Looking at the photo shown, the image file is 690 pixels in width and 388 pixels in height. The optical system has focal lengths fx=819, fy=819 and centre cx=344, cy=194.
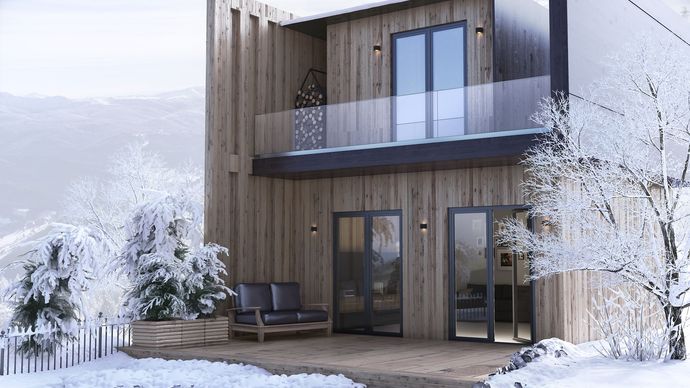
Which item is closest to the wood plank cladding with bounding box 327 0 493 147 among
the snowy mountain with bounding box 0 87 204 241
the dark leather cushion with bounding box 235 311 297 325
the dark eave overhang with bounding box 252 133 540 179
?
the dark eave overhang with bounding box 252 133 540 179

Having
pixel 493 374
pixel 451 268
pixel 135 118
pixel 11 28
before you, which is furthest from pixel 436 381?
pixel 11 28

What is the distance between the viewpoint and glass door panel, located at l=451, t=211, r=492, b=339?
1247cm

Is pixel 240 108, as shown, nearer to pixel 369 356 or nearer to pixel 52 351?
pixel 52 351

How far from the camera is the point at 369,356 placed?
10.7 meters

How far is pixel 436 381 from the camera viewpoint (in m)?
8.68

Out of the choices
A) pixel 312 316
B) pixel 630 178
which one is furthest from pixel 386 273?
pixel 630 178

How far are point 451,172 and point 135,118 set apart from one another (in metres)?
36.8

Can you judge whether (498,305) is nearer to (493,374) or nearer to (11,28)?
(493,374)

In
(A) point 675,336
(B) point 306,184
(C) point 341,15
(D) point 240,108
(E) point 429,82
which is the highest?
(C) point 341,15

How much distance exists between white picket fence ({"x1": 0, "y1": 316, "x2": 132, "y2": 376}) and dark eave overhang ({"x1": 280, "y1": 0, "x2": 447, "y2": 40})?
20.1 feet

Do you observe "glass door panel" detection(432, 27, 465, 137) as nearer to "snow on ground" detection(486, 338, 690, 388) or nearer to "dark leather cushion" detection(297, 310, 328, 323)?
"dark leather cushion" detection(297, 310, 328, 323)

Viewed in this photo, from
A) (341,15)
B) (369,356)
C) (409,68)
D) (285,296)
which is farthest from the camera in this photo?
(341,15)

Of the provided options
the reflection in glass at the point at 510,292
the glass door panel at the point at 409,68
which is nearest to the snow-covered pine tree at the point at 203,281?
the glass door panel at the point at 409,68

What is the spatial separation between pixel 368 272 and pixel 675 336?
546 centimetres
